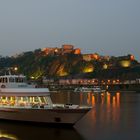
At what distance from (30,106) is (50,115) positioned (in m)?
2.14

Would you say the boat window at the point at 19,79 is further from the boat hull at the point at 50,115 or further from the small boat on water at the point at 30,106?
the boat hull at the point at 50,115

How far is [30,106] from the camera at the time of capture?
33562 mm

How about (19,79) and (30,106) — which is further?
(19,79)

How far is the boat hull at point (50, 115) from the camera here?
3206 centimetres

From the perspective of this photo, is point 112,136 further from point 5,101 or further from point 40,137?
point 5,101

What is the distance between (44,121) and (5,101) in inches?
192

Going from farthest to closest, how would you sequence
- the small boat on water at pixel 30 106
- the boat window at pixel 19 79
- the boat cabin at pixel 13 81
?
the boat window at pixel 19 79, the boat cabin at pixel 13 81, the small boat on water at pixel 30 106

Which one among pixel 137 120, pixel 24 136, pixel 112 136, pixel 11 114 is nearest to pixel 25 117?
pixel 11 114

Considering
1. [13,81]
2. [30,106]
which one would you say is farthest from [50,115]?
[13,81]

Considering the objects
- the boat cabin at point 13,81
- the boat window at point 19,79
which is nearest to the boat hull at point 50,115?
the boat cabin at point 13,81

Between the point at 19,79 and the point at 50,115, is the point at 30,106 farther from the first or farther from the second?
the point at 19,79

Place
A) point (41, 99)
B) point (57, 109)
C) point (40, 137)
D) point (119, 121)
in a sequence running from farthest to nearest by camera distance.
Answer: point (119, 121)
point (41, 99)
point (57, 109)
point (40, 137)

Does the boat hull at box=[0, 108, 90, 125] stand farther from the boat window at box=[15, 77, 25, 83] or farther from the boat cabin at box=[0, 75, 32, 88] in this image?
the boat window at box=[15, 77, 25, 83]

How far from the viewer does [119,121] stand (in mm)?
41938
